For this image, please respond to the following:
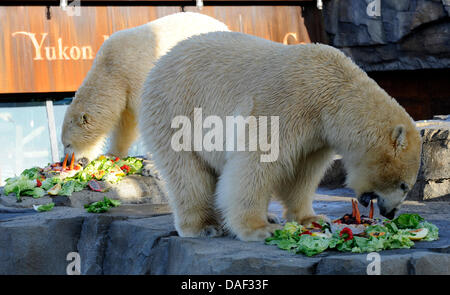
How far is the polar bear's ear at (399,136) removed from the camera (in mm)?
3395

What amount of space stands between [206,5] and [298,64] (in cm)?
797

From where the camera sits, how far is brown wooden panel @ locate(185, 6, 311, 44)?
1131 centimetres

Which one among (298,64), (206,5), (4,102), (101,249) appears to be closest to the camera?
(298,64)

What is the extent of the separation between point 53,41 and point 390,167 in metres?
8.07

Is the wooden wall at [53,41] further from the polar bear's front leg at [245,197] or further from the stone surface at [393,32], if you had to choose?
the polar bear's front leg at [245,197]

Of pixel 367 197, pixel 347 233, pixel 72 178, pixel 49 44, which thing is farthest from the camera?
pixel 49 44

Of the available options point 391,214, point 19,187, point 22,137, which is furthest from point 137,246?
point 22,137

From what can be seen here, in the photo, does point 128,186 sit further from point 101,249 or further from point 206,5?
point 206,5

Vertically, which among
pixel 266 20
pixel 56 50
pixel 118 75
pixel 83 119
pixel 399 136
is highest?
pixel 266 20

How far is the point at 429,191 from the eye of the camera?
241 inches

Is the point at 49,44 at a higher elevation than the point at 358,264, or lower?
higher

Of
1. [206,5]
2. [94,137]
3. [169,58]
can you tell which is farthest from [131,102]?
[206,5]

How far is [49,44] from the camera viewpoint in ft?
33.8

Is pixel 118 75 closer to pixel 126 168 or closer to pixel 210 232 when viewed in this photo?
pixel 126 168
